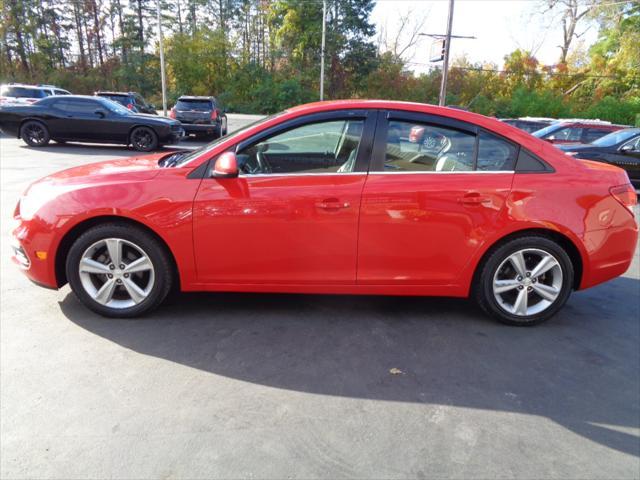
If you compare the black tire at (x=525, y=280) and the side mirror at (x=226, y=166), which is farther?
the black tire at (x=525, y=280)

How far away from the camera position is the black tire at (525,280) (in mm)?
3465

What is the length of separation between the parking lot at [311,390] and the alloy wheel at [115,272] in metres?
0.21

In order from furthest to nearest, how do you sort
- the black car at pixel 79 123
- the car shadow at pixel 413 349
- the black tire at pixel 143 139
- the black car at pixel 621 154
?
1. the black tire at pixel 143 139
2. the black car at pixel 79 123
3. the black car at pixel 621 154
4. the car shadow at pixel 413 349

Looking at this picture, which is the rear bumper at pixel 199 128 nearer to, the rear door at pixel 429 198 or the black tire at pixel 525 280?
the rear door at pixel 429 198

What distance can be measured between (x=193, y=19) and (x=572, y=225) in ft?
187

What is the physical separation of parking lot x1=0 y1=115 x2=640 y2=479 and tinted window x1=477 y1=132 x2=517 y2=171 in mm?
1232

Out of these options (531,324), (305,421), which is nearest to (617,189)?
(531,324)

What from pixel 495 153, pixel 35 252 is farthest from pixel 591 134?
pixel 35 252

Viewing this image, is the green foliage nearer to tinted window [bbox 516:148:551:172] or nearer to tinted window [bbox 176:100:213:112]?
tinted window [bbox 176:100:213:112]

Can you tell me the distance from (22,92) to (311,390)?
19.5 m

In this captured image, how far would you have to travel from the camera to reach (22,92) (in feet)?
56.6

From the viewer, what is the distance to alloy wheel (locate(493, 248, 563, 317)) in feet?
11.5

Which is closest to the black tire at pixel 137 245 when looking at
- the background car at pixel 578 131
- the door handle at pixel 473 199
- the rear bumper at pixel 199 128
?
the door handle at pixel 473 199

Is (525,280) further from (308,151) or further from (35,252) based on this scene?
(35,252)
